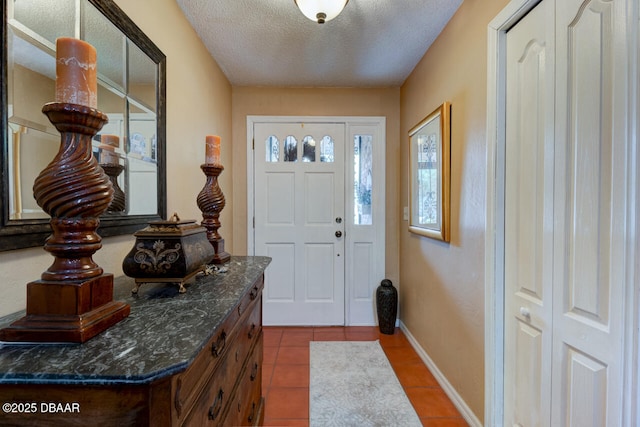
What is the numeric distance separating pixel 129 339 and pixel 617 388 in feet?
4.44

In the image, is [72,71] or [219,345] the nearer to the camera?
[72,71]

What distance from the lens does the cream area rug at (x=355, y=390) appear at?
5.55ft

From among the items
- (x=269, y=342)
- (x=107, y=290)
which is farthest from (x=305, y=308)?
(x=107, y=290)

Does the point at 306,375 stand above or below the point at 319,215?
below

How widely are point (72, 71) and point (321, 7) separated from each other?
132 cm

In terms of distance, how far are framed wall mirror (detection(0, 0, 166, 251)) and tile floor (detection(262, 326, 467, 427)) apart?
1392 millimetres

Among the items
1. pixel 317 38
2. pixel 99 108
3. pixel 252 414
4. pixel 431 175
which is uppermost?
pixel 317 38

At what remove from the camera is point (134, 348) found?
591 mm

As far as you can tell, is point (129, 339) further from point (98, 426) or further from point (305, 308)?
point (305, 308)

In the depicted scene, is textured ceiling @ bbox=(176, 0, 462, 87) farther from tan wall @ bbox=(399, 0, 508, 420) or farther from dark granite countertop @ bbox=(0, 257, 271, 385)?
dark granite countertop @ bbox=(0, 257, 271, 385)

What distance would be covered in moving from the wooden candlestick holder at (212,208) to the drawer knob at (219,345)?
576mm

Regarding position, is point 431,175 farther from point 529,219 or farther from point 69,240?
point 69,240

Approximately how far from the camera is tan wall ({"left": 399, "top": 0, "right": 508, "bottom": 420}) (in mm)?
1556

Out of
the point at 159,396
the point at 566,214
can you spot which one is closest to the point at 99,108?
the point at 159,396
